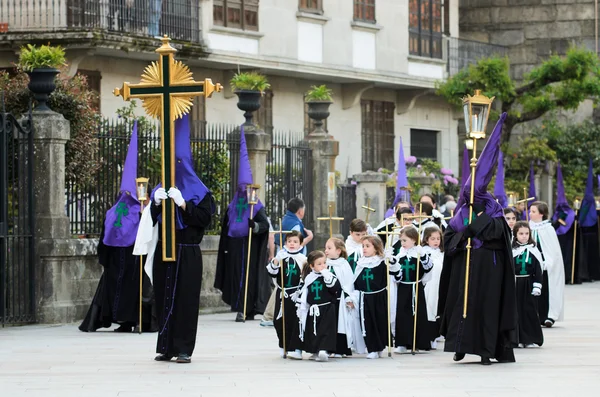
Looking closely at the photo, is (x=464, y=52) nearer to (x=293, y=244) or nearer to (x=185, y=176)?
(x=293, y=244)

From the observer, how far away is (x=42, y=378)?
1348cm

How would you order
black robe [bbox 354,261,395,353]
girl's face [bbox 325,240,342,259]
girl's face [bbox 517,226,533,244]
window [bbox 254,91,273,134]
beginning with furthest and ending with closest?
window [bbox 254,91,273,134]
girl's face [bbox 517,226,533,244]
girl's face [bbox 325,240,342,259]
black robe [bbox 354,261,395,353]

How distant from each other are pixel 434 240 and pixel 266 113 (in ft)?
50.5

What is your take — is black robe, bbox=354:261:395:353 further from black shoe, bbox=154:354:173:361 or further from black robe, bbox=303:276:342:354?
black shoe, bbox=154:354:173:361

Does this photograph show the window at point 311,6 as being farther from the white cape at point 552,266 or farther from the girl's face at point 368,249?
the girl's face at point 368,249

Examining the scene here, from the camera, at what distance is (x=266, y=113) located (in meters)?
32.1

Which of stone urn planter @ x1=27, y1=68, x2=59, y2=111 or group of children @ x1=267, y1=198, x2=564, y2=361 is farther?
stone urn planter @ x1=27, y1=68, x2=59, y2=111

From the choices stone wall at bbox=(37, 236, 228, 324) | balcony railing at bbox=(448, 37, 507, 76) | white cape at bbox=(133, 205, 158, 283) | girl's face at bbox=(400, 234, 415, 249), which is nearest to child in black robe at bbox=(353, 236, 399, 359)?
girl's face at bbox=(400, 234, 415, 249)

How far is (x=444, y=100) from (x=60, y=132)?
20.5 m

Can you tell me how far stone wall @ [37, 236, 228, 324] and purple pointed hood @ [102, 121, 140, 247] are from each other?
71cm

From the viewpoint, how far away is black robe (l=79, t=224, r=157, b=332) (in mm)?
18969

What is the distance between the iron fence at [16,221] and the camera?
18938mm

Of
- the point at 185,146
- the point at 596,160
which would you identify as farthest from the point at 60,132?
the point at 596,160

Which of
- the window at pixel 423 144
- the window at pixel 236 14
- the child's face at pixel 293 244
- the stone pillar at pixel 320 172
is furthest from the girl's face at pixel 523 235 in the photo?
the window at pixel 423 144
